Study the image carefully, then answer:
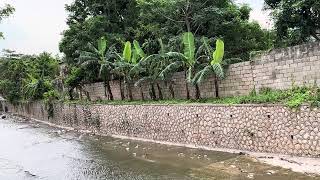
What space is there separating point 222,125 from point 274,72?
10.5ft

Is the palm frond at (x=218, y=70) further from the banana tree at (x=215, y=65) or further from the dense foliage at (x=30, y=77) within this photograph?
the dense foliage at (x=30, y=77)

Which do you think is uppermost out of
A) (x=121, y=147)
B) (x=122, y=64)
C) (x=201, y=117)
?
(x=122, y=64)

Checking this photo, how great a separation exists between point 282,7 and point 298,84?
3222 millimetres

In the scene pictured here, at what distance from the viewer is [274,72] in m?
17.1

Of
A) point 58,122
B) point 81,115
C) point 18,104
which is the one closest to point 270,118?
point 81,115

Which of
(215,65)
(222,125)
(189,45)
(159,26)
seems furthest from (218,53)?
(159,26)

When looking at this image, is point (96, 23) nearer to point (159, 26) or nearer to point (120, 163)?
point (159, 26)

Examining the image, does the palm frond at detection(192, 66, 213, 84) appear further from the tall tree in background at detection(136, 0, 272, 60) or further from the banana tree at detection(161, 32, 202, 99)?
the tall tree in background at detection(136, 0, 272, 60)

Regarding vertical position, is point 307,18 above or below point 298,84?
above

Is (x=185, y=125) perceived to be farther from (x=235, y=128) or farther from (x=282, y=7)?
(x=282, y=7)

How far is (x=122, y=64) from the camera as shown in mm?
24156

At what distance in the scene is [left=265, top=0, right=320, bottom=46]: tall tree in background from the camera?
16.1 m

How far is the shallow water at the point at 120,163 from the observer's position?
43.6 ft

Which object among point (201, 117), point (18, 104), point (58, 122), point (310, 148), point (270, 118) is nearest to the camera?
point (310, 148)
